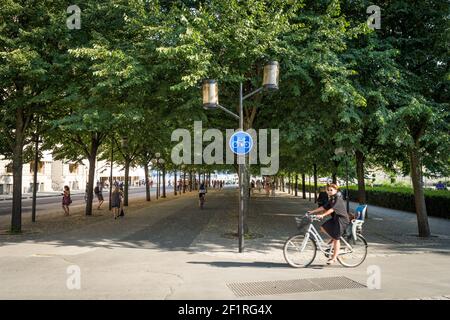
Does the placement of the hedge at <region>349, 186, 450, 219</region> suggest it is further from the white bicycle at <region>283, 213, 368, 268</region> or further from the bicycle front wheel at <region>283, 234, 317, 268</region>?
the bicycle front wheel at <region>283, 234, 317, 268</region>

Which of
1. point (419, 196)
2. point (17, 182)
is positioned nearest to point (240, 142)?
point (419, 196)

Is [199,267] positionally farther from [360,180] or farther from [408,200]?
[408,200]

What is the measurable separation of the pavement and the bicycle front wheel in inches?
8.7

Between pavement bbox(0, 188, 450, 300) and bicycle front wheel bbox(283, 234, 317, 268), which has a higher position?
bicycle front wheel bbox(283, 234, 317, 268)

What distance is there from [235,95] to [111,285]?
8970mm

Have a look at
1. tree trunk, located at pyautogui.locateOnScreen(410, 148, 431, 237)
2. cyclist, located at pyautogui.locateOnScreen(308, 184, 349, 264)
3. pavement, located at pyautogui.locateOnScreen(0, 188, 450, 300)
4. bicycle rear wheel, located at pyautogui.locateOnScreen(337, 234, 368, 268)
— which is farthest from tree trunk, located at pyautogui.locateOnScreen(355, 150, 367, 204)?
cyclist, located at pyautogui.locateOnScreen(308, 184, 349, 264)

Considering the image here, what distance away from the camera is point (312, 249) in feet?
29.2

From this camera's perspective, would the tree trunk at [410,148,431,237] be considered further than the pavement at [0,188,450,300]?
Yes

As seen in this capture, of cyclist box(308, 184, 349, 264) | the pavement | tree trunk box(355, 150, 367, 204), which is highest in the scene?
tree trunk box(355, 150, 367, 204)

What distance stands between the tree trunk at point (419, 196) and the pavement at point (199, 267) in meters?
0.44

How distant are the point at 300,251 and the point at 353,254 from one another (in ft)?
3.78

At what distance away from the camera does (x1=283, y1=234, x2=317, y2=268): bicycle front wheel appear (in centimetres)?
893

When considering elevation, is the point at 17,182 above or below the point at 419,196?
above
